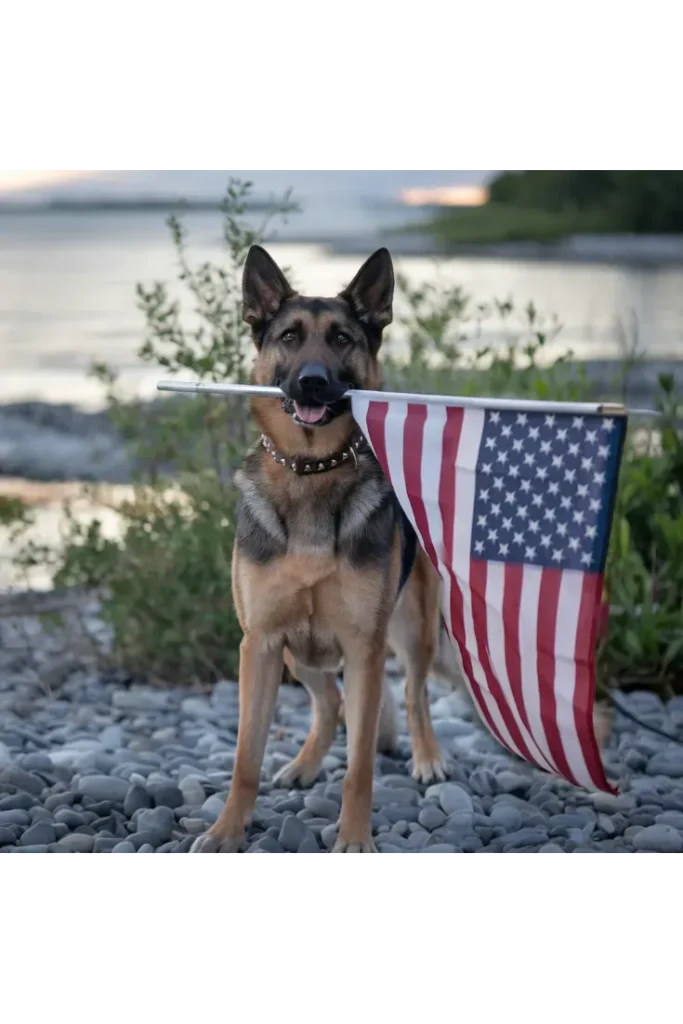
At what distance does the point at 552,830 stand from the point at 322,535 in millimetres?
1467

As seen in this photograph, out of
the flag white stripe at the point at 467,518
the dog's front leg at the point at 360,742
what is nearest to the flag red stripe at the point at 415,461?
the flag white stripe at the point at 467,518

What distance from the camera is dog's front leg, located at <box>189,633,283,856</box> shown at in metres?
4.42

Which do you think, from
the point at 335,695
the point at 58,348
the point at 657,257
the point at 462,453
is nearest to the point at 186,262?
the point at 335,695

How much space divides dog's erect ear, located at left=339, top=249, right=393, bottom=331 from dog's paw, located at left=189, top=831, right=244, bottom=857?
72.7 inches

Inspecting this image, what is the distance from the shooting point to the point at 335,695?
509 cm

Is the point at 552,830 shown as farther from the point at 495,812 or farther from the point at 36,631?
the point at 36,631

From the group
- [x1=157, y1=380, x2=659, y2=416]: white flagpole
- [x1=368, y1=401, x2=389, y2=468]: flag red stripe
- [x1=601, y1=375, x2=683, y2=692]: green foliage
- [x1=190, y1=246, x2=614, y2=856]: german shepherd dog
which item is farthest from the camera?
[x1=601, y1=375, x2=683, y2=692]: green foliage

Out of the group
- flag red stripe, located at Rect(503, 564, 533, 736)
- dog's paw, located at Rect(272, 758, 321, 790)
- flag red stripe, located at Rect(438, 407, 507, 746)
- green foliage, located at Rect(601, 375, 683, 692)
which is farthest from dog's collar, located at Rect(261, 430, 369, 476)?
green foliage, located at Rect(601, 375, 683, 692)

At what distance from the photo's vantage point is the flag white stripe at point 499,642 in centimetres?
378

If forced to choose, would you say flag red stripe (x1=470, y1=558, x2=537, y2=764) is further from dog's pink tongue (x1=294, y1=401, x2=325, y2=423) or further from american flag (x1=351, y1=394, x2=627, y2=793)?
dog's pink tongue (x1=294, y1=401, x2=325, y2=423)

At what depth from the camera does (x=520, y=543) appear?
3727 millimetres

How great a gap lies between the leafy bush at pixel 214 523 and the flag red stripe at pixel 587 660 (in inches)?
88.7

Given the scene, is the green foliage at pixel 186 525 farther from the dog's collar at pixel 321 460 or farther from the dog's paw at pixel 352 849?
the dog's paw at pixel 352 849

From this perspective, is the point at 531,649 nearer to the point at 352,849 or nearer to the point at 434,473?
the point at 434,473
